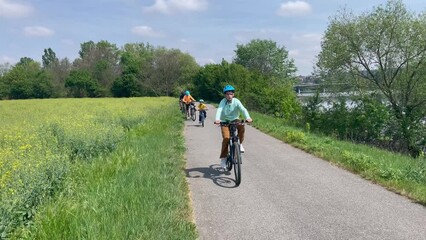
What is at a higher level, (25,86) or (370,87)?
(25,86)

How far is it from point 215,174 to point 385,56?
19.5 meters

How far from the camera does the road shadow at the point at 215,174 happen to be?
7.05 meters

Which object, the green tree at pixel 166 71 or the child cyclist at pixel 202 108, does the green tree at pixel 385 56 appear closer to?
the child cyclist at pixel 202 108

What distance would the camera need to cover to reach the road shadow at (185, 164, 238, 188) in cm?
705

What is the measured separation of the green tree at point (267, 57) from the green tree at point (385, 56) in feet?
195

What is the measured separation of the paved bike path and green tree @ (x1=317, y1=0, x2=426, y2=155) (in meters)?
15.4

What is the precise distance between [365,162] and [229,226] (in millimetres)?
4709

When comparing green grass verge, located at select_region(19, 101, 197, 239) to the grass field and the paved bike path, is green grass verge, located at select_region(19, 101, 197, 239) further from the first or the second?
the paved bike path

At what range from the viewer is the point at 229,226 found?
480cm

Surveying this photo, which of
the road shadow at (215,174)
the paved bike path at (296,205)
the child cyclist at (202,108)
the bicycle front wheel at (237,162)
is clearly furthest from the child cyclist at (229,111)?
the child cyclist at (202,108)

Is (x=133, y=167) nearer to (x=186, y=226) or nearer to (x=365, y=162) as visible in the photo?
(x=186, y=226)

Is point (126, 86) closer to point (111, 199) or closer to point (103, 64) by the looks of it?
point (103, 64)

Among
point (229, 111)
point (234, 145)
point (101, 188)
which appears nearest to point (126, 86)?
point (229, 111)

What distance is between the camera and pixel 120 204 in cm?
490
